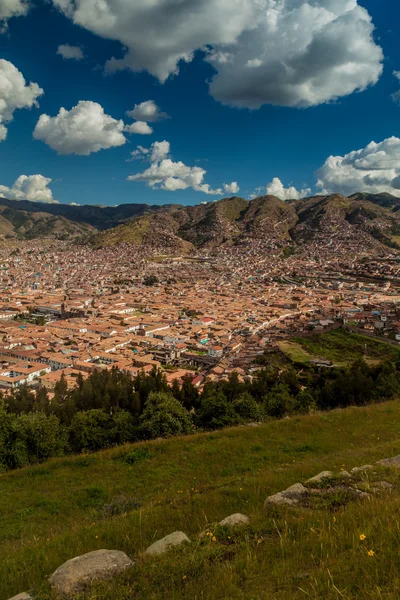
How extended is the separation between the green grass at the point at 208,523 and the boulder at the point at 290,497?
0.89ft

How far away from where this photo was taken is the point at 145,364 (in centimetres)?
3606

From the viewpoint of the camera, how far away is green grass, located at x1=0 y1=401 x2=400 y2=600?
2727 mm

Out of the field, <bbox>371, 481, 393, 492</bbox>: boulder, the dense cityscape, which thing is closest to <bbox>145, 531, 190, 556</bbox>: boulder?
<bbox>371, 481, 393, 492</bbox>: boulder

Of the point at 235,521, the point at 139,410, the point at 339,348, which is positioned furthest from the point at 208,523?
the point at 339,348

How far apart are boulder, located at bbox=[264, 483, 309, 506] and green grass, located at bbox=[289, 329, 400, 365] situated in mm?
32920

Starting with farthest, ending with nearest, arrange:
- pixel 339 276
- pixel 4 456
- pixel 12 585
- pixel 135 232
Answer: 1. pixel 135 232
2. pixel 339 276
3. pixel 4 456
4. pixel 12 585

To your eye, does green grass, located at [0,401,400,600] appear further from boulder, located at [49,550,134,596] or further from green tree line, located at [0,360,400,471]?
green tree line, located at [0,360,400,471]

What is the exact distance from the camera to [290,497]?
15.1ft

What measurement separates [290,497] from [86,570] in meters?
2.70

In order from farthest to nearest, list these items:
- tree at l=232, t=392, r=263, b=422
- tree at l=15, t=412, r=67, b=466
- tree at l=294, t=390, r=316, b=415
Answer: tree at l=294, t=390, r=316, b=415
tree at l=232, t=392, r=263, b=422
tree at l=15, t=412, r=67, b=466

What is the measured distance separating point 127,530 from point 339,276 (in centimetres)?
11340

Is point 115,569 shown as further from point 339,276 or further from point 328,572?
point 339,276

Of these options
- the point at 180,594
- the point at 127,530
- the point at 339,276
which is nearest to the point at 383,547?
the point at 180,594

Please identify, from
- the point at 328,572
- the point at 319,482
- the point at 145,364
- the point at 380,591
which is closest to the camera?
the point at 380,591
